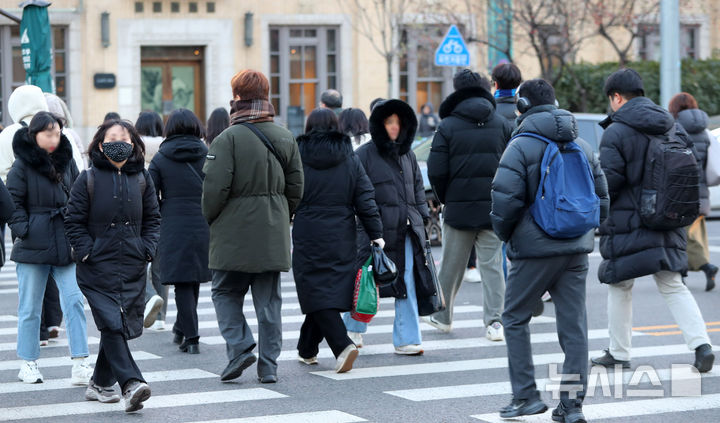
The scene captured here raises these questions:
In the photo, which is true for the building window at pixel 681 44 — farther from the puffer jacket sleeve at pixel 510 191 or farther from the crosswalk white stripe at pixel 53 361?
the puffer jacket sleeve at pixel 510 191

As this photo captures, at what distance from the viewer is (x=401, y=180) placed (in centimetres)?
903

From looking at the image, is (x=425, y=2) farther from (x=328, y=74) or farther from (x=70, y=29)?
(x=70, y=29)

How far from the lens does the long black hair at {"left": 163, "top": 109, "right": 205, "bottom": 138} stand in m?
9.24

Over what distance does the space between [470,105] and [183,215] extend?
2.35 meters

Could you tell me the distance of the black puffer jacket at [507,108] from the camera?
10.2 metres

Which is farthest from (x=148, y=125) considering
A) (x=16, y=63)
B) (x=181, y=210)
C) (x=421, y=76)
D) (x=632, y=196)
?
(x=421, y=76)

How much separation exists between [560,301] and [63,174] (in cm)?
350

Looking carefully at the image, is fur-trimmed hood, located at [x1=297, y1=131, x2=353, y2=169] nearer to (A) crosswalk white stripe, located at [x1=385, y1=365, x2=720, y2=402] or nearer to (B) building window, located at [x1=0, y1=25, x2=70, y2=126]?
(A) crosswalk white stripe, located at [x1=385, y1=365, x2=720, y2=402]

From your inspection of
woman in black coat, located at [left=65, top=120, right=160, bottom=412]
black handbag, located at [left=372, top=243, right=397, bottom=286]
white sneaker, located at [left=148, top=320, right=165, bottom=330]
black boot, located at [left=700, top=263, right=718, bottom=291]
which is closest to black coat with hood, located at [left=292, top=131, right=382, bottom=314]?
black handbag, located at [left=372, top=243, right=397, bottom=286]

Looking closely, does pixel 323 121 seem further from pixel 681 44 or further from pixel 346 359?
pixel 681 44

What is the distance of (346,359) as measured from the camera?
8.17 meters

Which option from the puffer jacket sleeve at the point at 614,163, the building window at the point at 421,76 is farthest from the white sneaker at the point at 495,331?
the building window at the point at 421,76

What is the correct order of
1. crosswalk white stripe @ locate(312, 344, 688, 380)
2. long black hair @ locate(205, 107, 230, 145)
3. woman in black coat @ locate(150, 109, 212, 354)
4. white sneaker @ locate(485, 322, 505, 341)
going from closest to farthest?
crosswalk white stripe @ locate(312, 344, 688, 380), woman in black coat @ locate(150, 109, 212, 354), white sneaker @ locate(485, 322, 505, 341), long black hair @ locate(205, 107, 230, 145)

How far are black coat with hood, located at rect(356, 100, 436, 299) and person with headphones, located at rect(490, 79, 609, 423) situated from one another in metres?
2.23
